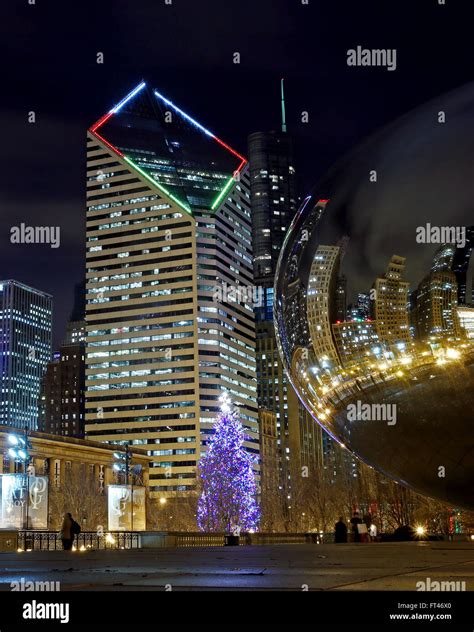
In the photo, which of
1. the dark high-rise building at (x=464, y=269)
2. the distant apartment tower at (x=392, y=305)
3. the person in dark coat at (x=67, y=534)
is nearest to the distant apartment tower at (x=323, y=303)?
the distant apartment tower at (x=392, y=305)

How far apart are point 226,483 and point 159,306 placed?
359ft

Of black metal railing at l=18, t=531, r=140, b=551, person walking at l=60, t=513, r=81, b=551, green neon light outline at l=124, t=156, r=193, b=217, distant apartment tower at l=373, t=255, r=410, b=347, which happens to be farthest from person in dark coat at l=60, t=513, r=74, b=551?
green neon light outline at l=124, t=156, r=193, b=217

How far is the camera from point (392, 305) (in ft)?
17.4

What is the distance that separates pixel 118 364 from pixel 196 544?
152 meters

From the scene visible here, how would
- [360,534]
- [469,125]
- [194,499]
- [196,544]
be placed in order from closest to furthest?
[469,125] < [360,534] < [196,544] < [194,499]

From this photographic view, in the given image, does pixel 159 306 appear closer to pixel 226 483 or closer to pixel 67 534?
pixel 226 483

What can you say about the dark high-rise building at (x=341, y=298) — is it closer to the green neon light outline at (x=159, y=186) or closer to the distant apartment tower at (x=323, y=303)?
the distant apartment tower at (x=323, y=303)

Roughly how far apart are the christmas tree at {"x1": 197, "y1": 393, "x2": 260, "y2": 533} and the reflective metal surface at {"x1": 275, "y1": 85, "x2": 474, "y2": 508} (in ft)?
221

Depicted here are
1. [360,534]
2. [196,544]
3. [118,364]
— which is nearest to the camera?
[360,534]

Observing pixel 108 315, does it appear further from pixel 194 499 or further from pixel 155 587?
pixel 155 587

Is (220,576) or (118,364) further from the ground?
(118,364)

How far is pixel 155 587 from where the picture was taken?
636 centimetres

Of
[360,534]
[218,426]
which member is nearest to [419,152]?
[360,534]

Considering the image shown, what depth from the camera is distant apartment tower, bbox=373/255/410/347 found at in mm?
5250
